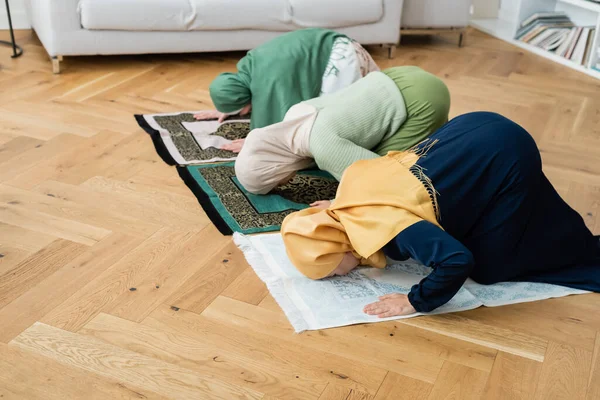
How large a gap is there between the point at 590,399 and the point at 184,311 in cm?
92

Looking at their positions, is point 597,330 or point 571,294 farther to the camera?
point 571,294

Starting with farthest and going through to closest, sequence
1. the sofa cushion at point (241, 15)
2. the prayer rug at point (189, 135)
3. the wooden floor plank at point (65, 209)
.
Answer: the sofa cushion at point (241, 15), the prayer rug at point (189, 135), the wooden floor plank at point (65, 209)

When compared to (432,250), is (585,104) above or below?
below

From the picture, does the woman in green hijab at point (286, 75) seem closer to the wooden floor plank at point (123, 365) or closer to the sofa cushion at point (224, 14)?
the sofa cushion at point (224, 14)

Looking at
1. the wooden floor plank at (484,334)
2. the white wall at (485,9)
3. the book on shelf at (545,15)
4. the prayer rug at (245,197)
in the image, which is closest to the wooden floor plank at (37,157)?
the prayer rug at (245,197)

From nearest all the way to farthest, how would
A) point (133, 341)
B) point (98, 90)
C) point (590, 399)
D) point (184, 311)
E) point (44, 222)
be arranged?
point (590, 399), point (133, 341), point (184, 311), point (44, 222), point (98, 90)

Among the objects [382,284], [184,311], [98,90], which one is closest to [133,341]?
[184,311]

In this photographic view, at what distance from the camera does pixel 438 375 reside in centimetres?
156

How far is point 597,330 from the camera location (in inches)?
68.5

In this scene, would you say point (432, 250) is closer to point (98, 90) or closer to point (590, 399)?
point (590, 399)

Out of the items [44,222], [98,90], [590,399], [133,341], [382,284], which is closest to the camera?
[590,399]

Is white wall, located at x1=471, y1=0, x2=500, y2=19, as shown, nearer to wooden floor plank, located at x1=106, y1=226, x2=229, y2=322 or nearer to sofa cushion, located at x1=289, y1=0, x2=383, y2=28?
sofa cushion, located at x1=289, y1=0, x2=383, y2=28

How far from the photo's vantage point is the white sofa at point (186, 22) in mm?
3365

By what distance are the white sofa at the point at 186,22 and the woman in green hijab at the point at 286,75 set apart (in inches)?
40.3
